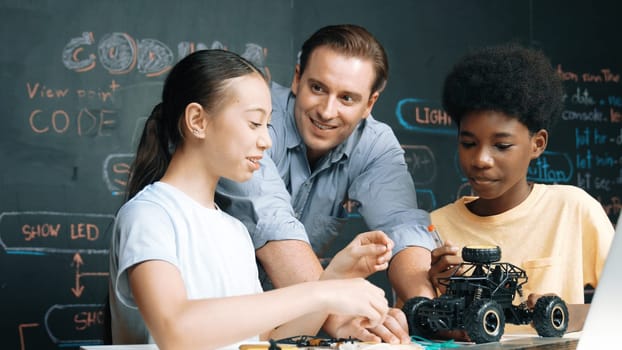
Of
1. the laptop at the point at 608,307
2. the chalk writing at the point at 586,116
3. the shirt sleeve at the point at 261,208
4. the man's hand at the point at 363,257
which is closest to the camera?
the laptop at the point at 608,307

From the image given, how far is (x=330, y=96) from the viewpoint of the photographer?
2.34 m

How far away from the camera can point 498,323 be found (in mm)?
1485

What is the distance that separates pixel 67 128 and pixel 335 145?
164 cm

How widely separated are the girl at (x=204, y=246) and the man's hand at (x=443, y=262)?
191 mm

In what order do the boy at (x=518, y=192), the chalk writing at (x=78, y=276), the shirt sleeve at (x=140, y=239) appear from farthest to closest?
the chalk writing at (x=78, y=276)
the boy at (x=518, y=192)
the shirt sleeve at (x=140, y=239)

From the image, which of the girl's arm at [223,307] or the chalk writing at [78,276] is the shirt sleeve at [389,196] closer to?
the girl's arm at [223,307]

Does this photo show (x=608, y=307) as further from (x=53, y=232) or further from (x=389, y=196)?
(x=53, y=232)

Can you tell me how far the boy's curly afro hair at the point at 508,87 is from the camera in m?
2.31

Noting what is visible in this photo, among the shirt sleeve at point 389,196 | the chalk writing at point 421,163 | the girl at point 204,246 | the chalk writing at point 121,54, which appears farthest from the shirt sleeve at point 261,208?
the chalk writing at point 421,163

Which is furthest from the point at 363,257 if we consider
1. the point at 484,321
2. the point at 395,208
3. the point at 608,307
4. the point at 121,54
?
the point at 121,54

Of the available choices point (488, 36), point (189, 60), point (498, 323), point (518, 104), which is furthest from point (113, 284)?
point (488, 36)

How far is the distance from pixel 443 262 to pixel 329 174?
0.83m

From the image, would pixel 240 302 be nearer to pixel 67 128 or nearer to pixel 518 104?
pixel 518 104

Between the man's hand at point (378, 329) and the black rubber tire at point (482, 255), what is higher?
the black rubber tire at point (482, 255)
